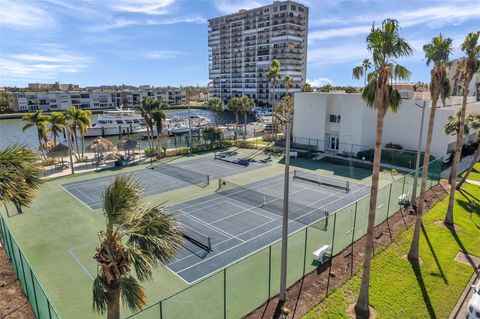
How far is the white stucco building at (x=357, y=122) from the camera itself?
36.9m

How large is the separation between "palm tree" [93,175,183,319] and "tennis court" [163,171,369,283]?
7636 millimetres

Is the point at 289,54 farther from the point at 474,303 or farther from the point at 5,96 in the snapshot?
the point at 474,303

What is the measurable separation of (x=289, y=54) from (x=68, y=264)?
424 feet

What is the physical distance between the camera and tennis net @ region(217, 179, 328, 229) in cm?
2188

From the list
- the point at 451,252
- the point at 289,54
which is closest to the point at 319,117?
the point at 451,252

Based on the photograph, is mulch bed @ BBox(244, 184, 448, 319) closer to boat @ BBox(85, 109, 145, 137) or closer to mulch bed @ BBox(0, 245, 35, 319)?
mulch bed @ BBox(0, 245, 35, 319)

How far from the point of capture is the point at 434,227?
64.5 feet

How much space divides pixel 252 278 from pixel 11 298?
32.1 ft

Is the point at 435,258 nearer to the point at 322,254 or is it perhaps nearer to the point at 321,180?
the point at 322,254

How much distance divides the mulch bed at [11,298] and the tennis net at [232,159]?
1012 inches

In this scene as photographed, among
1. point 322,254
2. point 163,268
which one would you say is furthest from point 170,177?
point 322,254

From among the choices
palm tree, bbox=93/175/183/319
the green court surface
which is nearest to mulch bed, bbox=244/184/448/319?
the green court surface

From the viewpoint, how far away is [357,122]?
4094cm

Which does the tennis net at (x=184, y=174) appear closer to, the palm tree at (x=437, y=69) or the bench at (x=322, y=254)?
the bench at (x=322, y=254)
